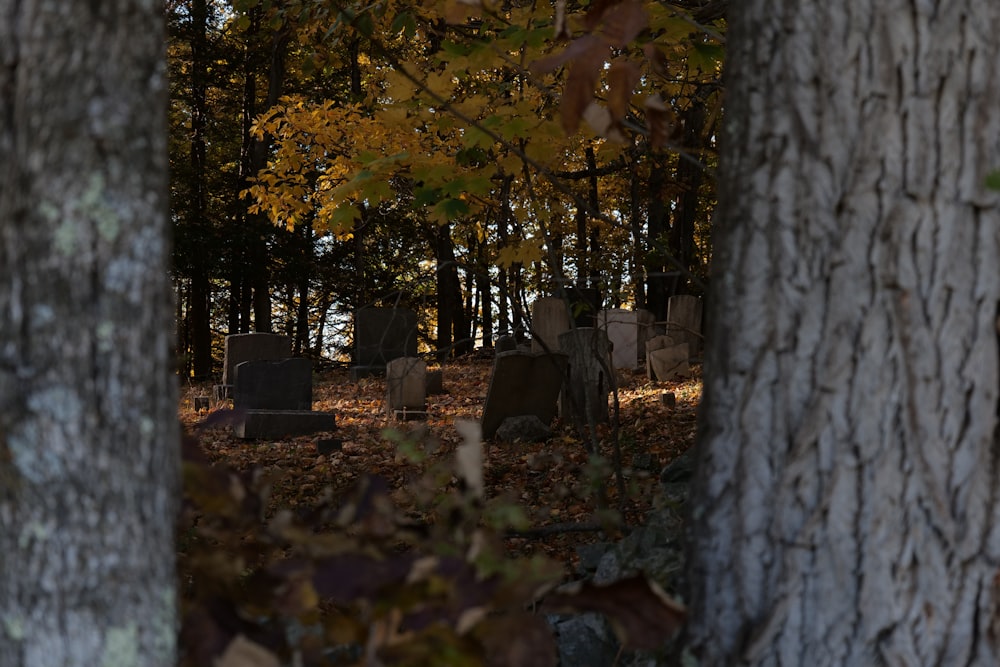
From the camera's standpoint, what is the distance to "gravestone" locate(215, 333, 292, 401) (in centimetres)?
1474

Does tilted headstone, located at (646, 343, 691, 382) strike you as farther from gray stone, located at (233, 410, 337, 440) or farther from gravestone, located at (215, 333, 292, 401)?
gravestone, located at (215, 333, 292, 401)

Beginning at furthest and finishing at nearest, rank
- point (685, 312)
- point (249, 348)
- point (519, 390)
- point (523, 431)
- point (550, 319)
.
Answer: point (685, 312)
point (249, 348)
point (550, 319)
point (519, 390)
point (523, 431)

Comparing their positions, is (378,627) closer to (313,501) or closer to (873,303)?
(873,303)

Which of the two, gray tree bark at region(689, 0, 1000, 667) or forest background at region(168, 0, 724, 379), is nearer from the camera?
gray tree bark at region(689, 0, 1000, 667)

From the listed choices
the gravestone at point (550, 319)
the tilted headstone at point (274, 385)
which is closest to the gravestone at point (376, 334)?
the gravestone at point (550, 319)

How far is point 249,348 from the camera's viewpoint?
1495 cm

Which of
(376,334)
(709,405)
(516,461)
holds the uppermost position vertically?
(376,334)

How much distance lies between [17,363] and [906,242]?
5.07 ft

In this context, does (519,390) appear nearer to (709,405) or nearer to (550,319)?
(550,319)

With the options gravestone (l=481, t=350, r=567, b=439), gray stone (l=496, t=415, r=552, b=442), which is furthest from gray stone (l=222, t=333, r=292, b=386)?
gray stone (l=496, t=415, r=552, b=442)

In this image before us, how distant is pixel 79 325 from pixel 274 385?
1012cm

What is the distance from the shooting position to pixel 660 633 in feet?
5.73

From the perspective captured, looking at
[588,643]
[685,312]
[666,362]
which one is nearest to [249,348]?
[666,362]

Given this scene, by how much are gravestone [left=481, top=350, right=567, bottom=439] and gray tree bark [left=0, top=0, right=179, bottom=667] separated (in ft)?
25.4
